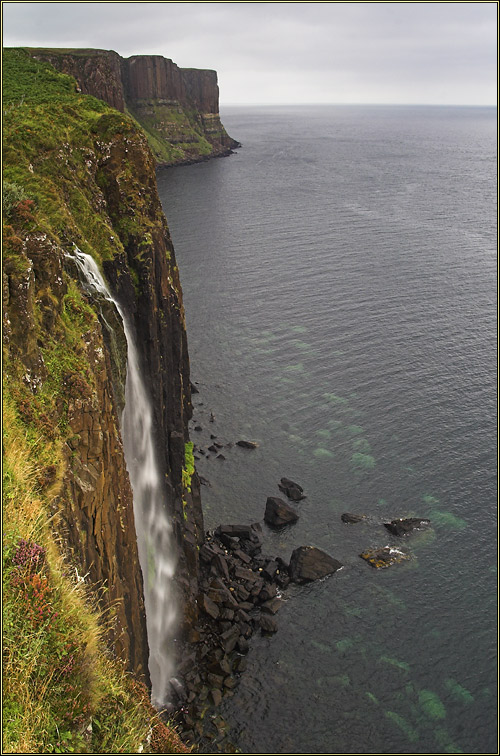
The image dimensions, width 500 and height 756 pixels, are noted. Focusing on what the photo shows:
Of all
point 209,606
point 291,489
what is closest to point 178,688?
point 209,606

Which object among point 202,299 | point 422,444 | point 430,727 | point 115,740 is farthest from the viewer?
point 202,299

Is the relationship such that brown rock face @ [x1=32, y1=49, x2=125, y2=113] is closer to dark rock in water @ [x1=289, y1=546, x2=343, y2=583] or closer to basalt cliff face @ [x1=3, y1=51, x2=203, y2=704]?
basalt cliff face @ [x1=3, y1=51, x2=203, y2=704]

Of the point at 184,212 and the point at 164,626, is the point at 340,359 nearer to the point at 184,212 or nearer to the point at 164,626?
the point at 164,626

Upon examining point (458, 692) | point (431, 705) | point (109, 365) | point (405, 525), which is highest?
point (109, 365)

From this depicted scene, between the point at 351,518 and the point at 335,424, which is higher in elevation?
the point at 335,424

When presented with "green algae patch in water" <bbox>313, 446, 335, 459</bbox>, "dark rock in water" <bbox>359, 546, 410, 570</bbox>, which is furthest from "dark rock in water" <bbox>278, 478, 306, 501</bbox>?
"dark rock in water" <bbox>359, 546, 410, 570</bbox>

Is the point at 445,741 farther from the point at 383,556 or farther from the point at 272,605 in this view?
the point at 383,556

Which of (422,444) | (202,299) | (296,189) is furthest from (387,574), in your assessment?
(296,189)
